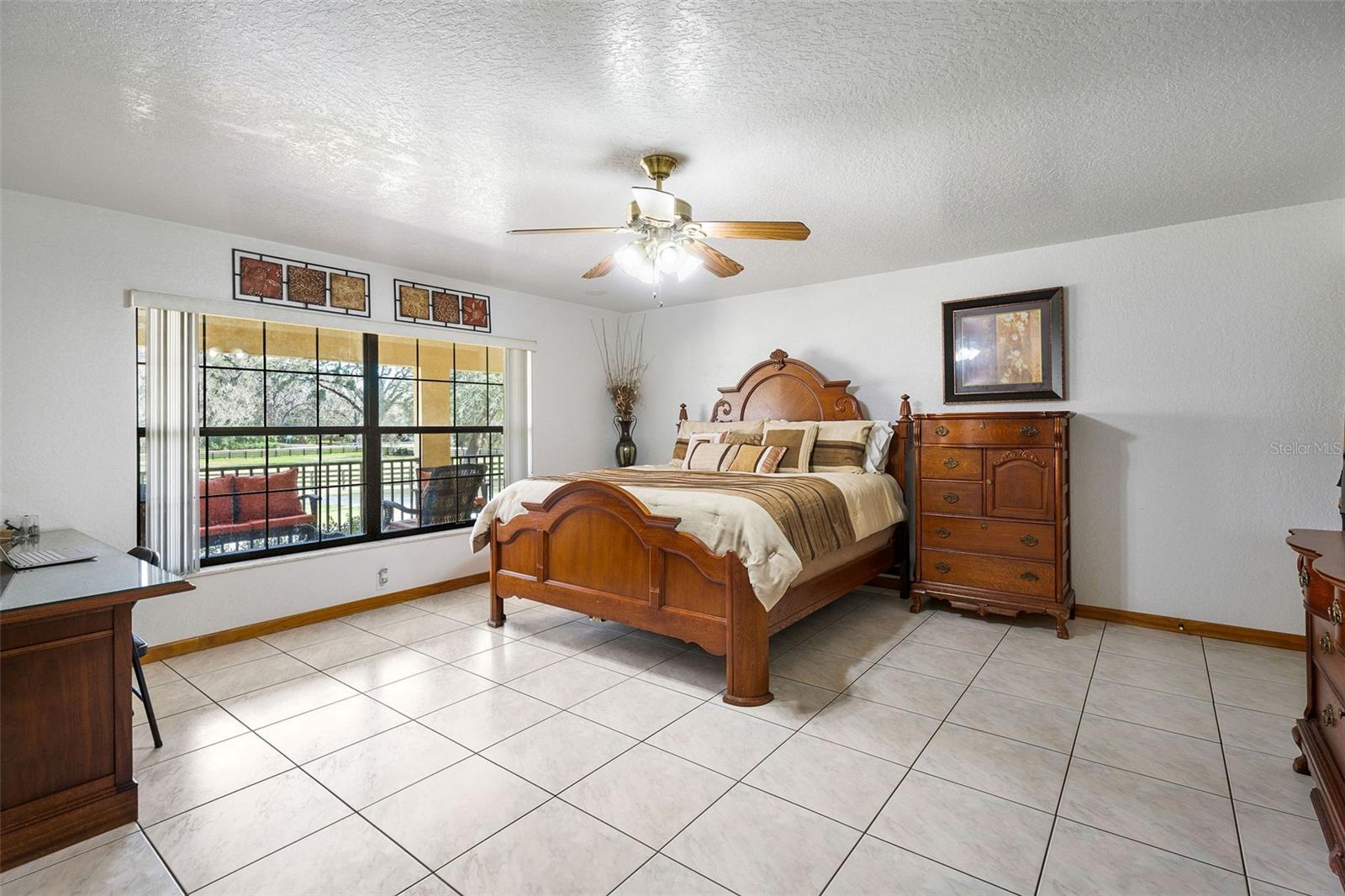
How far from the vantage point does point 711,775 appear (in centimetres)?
219

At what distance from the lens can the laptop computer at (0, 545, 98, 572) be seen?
7.36 ft

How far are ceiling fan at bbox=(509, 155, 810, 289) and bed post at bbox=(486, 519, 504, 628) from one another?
1953mm

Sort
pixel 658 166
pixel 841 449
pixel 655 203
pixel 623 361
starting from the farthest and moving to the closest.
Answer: pixel 623 361 → pixel 841 449 → pixel 658 166 → pixel 655 203

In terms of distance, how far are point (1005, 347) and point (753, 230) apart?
2.49 meters

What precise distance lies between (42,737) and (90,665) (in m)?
0.21

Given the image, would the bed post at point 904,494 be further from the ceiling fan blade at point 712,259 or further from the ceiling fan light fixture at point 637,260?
the ceiling fan light fixture at point 637,260

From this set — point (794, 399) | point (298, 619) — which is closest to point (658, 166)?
point (794, 399)

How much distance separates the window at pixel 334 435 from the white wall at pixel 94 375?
15 cm

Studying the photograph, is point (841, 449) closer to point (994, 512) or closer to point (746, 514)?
point (994, 512)

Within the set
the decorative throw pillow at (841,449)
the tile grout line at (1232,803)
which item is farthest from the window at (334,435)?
the tile grout line at (1232,803)

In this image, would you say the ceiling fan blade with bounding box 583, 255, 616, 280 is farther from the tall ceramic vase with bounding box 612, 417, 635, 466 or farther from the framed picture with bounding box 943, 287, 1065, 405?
the tall ceramic vase with bounding box 612, 417, 635, 466

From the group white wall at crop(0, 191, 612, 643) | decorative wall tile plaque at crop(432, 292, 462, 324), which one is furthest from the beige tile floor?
decorative wall tile plaque at crop(432, 292, 462, 324)

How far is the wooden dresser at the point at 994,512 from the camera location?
145 inches

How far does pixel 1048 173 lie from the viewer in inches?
114
